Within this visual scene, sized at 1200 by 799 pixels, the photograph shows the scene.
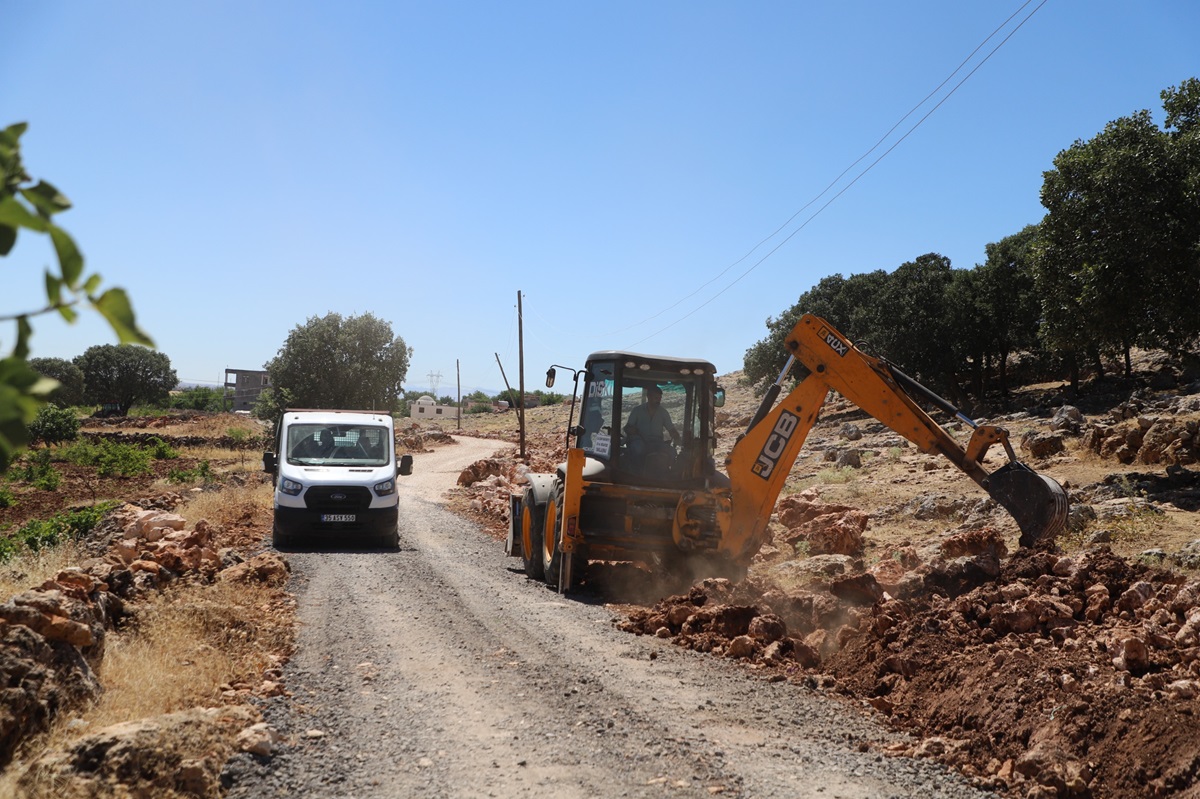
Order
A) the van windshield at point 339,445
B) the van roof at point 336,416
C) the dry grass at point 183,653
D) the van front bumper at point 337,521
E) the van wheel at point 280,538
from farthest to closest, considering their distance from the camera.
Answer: the van roof at point 336,416 → the van windshield at point 339,445 → the van wheel at point 280,538 → the van front bumper at point 337,521 → the dry grass at point 183,653

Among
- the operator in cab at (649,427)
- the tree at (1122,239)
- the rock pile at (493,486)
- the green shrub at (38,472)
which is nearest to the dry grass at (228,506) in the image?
the rock pile at (493,486)

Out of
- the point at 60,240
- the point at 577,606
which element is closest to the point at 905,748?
the point at 577,606

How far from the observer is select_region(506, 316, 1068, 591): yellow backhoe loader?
37.2ft

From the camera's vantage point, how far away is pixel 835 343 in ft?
37.1

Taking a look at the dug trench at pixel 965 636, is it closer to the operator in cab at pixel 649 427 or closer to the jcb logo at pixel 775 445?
the jcb logo at pixel 775 445

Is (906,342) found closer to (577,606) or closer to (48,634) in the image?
(577,606)

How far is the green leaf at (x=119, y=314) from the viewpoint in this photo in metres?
1.53

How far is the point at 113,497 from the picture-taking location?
1013 inches

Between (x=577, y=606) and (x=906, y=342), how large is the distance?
33.2 metres

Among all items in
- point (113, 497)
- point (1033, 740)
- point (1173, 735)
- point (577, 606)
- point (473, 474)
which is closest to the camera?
point (1173, 735)

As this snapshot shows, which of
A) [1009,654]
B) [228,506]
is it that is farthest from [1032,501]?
[228,506]

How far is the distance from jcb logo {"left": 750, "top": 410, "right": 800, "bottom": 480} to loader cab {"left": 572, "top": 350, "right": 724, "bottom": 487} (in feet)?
2.02

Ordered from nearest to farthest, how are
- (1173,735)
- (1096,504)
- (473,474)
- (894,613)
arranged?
(1173,735)
(894,613)
(1096,504)
(473,474)

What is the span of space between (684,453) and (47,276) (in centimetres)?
1080
